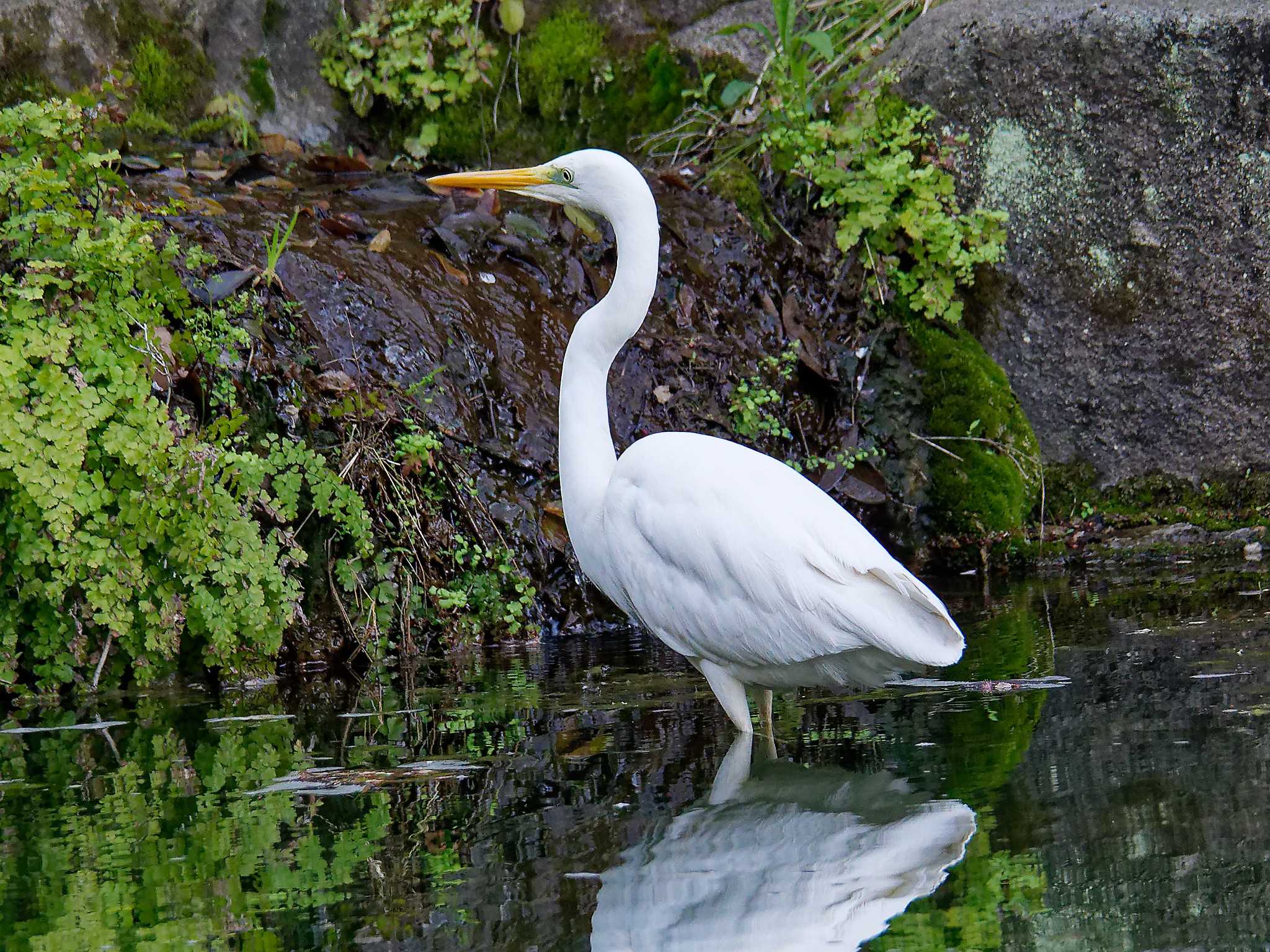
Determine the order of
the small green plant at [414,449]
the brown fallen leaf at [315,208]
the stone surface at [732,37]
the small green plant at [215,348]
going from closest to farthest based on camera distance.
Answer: the small green plant at [215,348] → the small green plant at [414,449] → the brown fallen leaf at [315,208] → the stone surface at [732,37]

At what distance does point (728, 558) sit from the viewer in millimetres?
4156

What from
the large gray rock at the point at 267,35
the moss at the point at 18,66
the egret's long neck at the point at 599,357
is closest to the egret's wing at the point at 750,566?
the egret's long neck at the point at 599,357

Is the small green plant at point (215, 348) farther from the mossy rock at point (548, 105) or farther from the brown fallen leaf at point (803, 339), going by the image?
the mossy rock at point (548, 105)

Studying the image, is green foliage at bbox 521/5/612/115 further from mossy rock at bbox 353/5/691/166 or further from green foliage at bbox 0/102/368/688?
green foliage at bbox 0/102/368/688

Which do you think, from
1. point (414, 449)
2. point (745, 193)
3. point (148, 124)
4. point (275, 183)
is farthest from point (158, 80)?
point (414, 449)

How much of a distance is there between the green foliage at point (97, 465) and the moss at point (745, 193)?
3762 millimetres

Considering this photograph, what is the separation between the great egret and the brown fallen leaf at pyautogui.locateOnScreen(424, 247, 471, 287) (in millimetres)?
2353

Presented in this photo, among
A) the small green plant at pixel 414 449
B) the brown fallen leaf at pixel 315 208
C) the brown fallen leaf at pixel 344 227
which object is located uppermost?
the brown fallen leaf at pixel 315 208

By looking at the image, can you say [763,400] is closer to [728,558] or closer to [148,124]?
[728,558]

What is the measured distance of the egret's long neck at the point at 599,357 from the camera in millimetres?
4695

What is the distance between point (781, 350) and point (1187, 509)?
2483 mm

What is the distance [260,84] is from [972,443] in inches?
218

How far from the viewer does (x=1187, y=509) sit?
781 centimetres

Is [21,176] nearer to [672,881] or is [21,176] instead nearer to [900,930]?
[672,881]
